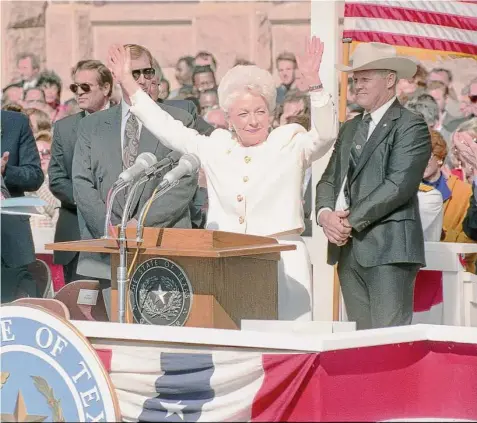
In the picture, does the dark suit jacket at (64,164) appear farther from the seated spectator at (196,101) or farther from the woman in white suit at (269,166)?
the seated spectator at (196,101)

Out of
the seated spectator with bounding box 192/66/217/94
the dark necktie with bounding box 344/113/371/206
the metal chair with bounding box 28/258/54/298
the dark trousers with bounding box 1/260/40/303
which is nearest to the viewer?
the dark necktie with bounding box 344/113/371/206

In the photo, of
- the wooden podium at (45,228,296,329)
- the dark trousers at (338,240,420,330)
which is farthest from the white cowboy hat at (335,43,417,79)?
the wooden podium at (45,228,296,329)

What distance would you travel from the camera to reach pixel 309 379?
5332 mm

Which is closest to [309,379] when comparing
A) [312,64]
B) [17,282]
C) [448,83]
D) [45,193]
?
[312,64]

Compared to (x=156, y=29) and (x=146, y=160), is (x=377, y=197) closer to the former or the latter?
(x=146, y=160)

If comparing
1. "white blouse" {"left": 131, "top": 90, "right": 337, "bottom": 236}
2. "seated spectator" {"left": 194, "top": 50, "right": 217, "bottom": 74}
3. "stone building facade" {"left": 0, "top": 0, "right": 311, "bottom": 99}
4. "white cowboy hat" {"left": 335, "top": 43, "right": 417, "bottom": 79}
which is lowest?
"white blouse" {"left": 131, "top": 90, "right": 337, "bottom": 236}

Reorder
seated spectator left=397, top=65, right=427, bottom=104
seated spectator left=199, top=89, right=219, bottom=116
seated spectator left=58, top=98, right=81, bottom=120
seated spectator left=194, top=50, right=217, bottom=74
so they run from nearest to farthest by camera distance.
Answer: seated spectator left=397, top=65, right=427, bottom=104 < seated spectator left=199, top=89, right=219, bottom=116 < seated spectator left=194, top=50, right=217, bottom=74 < seated spectator left=58, top=98, right=81, bottom=120

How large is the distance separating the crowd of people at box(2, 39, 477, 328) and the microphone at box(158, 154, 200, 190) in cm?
64

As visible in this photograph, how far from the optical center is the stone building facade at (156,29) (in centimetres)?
1345

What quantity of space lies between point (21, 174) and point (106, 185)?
2.92 feet

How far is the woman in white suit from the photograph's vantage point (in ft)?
21.4

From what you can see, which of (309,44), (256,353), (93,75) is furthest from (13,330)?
(93,75)

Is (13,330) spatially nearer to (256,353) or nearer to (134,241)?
(134,241)

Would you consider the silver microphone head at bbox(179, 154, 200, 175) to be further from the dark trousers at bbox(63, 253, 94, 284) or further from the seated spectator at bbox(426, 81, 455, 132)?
the seated spectator at bbox(426, 81, 455, 132)
